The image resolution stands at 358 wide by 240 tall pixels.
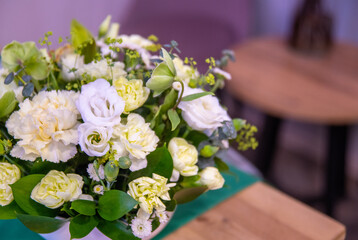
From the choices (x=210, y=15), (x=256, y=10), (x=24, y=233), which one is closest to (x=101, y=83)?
(x=24, y=233)

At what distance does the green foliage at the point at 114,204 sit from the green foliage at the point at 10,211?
140mm

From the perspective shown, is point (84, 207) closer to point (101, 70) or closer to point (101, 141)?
point (101, 141)

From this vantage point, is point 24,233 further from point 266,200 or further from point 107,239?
point 266,200

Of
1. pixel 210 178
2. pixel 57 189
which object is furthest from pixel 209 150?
pixel 57 189

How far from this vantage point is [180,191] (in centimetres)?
70

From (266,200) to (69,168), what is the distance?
19.6 inches

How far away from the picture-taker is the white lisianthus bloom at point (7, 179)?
628mm

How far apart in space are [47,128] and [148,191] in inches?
6.7

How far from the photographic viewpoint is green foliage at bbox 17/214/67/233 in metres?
0.61

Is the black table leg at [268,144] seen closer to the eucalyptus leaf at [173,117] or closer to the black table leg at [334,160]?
the black table leg at [334,160]

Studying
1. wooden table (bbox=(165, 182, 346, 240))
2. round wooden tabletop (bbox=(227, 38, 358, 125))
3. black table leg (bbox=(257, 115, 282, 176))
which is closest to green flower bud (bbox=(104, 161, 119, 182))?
wooden table (bbox=(165, 182, 346, 240))

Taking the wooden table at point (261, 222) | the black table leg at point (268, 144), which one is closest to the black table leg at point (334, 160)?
the black table leg at point (268, 144)

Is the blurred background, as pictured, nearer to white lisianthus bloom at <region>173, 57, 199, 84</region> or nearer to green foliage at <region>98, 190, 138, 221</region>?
white lisianthus bloom at <region>173, 57, 199, 84</region>

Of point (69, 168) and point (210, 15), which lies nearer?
point (69, 168)
